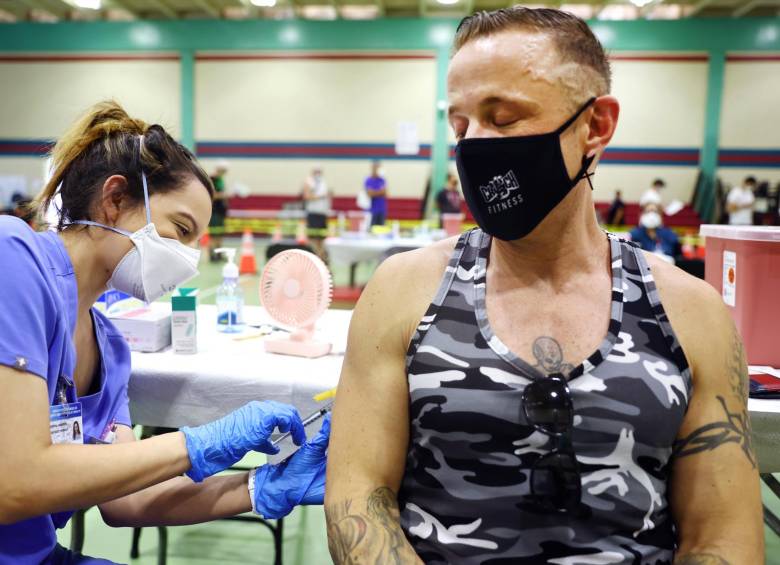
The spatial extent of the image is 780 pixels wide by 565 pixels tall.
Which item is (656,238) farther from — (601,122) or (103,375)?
(103,375)

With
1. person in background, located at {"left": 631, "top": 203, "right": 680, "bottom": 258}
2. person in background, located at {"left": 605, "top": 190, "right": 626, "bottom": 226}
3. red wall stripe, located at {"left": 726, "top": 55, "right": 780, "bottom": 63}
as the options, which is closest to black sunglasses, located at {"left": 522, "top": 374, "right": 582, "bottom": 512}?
person in background, located at {"left": 631, "top": 203, "right": 680, "bottom": 258}

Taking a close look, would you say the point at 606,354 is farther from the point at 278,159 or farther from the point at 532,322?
the point at 278,159

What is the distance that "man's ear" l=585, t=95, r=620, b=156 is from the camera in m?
1.12

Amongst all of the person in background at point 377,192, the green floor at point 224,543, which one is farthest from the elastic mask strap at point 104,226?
the person in background at point 377,192

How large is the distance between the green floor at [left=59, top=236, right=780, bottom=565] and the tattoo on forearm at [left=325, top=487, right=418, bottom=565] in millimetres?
1496

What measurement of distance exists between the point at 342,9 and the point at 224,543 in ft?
46.1

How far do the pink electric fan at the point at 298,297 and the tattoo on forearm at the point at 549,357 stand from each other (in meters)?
1.12

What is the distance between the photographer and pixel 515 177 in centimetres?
112

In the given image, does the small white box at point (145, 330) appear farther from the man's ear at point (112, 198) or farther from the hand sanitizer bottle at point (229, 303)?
the man's ear at point (112, 198)

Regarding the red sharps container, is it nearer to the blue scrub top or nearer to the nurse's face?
the nurse's face

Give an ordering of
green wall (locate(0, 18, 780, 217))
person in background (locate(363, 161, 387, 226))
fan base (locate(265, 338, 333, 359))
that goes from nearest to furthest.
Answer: fan base (locate(265, 338, 333, 359)), person in background (locate(363, 161, 387, 226)), green wall (locate(0, 18, 780, 217))

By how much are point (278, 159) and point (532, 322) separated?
45.1ft

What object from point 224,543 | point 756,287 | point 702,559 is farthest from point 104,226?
point 756,287

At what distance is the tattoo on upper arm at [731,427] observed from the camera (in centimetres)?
107
